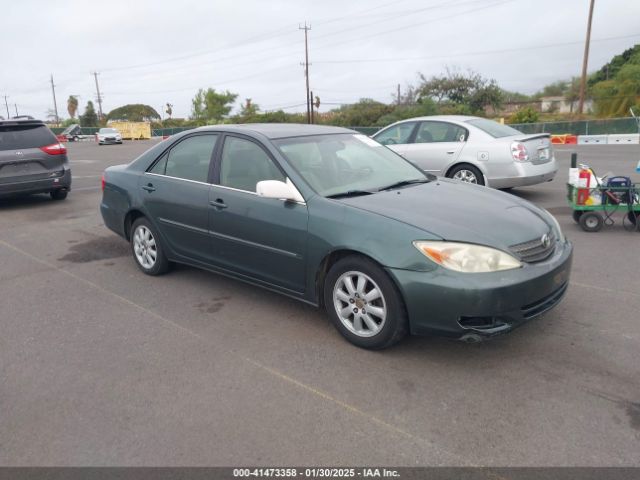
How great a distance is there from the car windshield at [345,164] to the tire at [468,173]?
4.12 meters

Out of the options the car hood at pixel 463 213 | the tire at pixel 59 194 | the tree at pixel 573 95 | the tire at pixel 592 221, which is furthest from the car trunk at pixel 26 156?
the tree at pixel 573 95

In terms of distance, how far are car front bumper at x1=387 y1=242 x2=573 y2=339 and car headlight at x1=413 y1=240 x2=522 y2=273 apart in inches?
1.7

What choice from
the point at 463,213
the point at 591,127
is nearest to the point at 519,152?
the point at 463,213

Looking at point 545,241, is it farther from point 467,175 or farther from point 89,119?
point 89,119

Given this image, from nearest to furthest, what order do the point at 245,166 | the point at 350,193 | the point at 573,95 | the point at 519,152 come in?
the point at 350,193, the point at 245,166, the point at 519,152, the point at 573,95

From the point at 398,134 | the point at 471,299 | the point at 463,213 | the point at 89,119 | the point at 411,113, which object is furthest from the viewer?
the point at 89,119

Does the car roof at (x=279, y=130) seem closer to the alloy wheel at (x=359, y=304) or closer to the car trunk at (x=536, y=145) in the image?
the alloy wheel at (x=359, y=304)

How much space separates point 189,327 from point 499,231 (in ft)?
7.94

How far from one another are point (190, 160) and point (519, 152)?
5.62 meters

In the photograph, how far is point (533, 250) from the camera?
11.8 ft

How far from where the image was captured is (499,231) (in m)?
3.58

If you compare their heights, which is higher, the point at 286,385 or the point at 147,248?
the point at 147,248

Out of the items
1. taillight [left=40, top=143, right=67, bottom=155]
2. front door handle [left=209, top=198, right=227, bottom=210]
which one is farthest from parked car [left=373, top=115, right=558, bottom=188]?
taillight [left=40, top=143, right=67, bottom=155]

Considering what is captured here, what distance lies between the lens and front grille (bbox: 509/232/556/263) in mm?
3482
